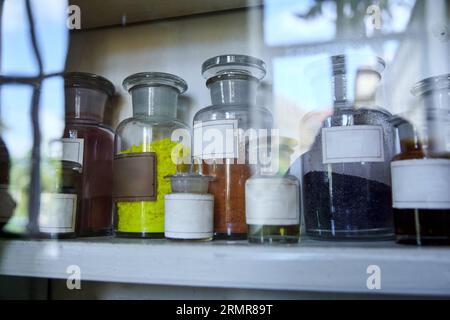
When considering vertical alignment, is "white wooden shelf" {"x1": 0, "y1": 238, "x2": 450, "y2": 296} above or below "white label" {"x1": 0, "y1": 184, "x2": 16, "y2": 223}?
below

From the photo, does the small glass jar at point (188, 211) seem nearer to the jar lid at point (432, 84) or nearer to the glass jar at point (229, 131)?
the glass jar at point (229, 131)

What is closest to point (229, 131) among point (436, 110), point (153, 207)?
point (153, 207)

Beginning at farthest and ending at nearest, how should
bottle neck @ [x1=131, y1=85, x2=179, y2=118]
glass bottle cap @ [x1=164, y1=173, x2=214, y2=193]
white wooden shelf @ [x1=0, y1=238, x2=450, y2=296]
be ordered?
1. bottle neck @ [x1=131, y1=85, x2=179, y2=118]
2. glass bottle cap @ [x1=164, y1=173, x2=214, y2=193]
3. white wooden shelf @ [x1=0, y1=238, x2=450, y2=296]

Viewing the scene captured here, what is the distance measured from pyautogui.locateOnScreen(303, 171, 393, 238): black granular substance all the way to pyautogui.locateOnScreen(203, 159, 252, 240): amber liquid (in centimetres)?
8

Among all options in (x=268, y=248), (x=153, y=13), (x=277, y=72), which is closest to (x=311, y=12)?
(x=277, y=72)

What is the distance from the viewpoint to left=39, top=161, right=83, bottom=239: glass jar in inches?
17.8

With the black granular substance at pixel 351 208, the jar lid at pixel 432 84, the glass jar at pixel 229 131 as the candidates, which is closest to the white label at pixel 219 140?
the glass jar at pixel 229 131

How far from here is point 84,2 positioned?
0.55 meters

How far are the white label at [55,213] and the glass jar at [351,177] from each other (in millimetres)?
276

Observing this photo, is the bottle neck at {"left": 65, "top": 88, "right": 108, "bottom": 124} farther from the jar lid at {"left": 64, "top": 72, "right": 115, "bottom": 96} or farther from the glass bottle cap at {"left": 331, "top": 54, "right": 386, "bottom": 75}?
the glass bottle cap at {"left": 331, "top": 54, "right": 386, "bottom": 75}

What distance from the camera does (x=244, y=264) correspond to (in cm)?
36

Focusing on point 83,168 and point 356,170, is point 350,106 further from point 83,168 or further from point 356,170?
point 83,168

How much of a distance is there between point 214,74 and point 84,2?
0.21m

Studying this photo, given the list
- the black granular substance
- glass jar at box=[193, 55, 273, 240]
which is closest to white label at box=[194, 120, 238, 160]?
glass jar at box=[193, 55, 273, 240]
